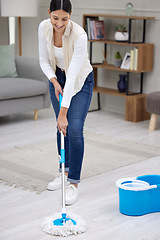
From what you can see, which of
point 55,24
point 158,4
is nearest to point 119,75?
point 158,4

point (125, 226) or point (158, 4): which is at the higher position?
point (158, 4)

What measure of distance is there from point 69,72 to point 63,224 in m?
0.78

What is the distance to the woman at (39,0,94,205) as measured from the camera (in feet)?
7.66

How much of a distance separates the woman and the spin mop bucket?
1.01 feet

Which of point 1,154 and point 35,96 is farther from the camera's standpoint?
point 35,96

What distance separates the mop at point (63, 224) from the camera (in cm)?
216

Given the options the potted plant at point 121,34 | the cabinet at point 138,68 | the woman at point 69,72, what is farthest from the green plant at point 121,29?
the woman at point 69,72

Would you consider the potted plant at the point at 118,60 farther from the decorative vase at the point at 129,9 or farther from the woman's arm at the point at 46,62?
the woman's arm at the point at 46,62

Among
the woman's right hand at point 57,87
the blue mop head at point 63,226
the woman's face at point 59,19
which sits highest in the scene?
the woman's face at point 59,19

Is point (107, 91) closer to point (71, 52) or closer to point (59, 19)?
point (71, 52)

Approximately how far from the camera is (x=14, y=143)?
3896 mm

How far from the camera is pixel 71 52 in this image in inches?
94.0

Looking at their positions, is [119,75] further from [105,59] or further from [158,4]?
[158,4]

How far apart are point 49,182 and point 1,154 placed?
79 centimetres
